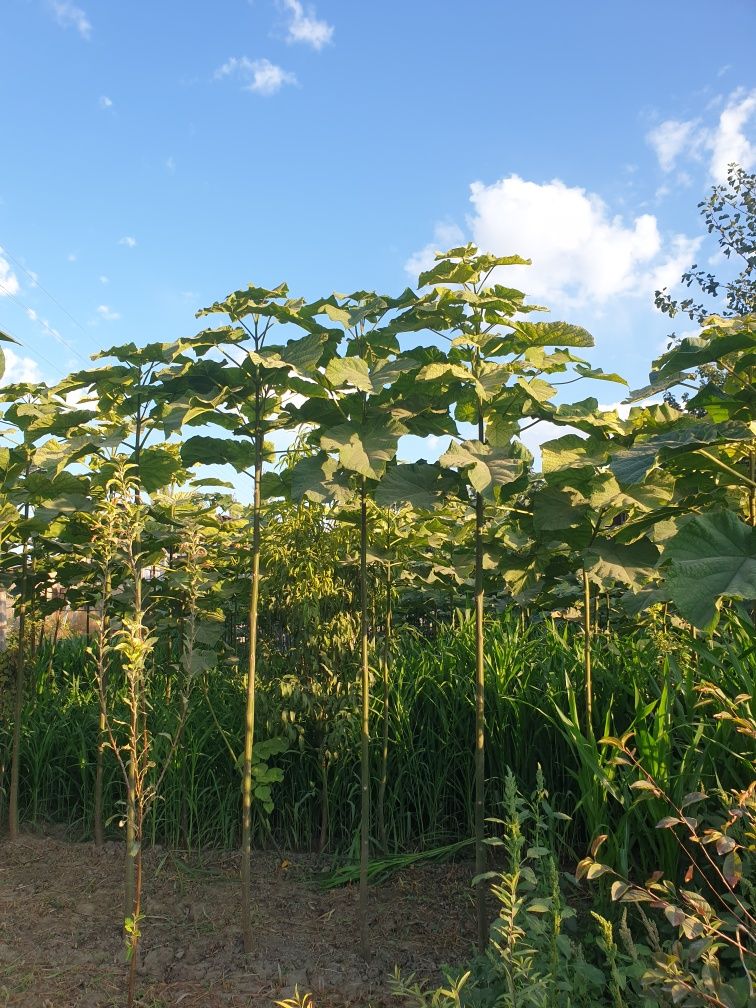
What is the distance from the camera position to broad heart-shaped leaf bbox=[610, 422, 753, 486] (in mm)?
2373

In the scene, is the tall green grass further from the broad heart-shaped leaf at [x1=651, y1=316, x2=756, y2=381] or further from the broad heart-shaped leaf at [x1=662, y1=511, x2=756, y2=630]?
the broad heart-shaped leaf at [x1=651, y1=316, x2=756, y2=381]

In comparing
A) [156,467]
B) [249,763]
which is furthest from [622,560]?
[156,467]

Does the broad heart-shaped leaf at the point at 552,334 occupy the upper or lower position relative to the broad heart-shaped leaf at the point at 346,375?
upper

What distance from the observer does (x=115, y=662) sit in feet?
19.9

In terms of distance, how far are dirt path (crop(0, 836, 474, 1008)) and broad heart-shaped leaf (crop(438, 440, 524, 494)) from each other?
1.91m

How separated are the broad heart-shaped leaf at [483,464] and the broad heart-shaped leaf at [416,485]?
0.21 metres

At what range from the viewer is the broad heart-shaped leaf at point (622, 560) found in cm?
299

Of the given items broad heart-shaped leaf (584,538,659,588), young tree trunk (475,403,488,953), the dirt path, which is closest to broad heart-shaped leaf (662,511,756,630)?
broad heart-shaped leaf (584,538,659,588)

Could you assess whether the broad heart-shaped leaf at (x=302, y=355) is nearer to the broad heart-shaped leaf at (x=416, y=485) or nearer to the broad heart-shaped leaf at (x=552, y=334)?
the broad heart-shaped leaf at (x=416, y=485)

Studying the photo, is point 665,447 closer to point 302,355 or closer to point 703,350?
point 703,350

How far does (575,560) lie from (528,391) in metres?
0.97

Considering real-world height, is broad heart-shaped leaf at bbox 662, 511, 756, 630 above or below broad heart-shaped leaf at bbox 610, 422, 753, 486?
below

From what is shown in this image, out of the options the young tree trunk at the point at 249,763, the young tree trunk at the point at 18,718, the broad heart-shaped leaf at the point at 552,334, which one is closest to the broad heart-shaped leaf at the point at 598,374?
the broad heart-shaped leaf at the point at 552,334

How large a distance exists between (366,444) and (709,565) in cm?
120
